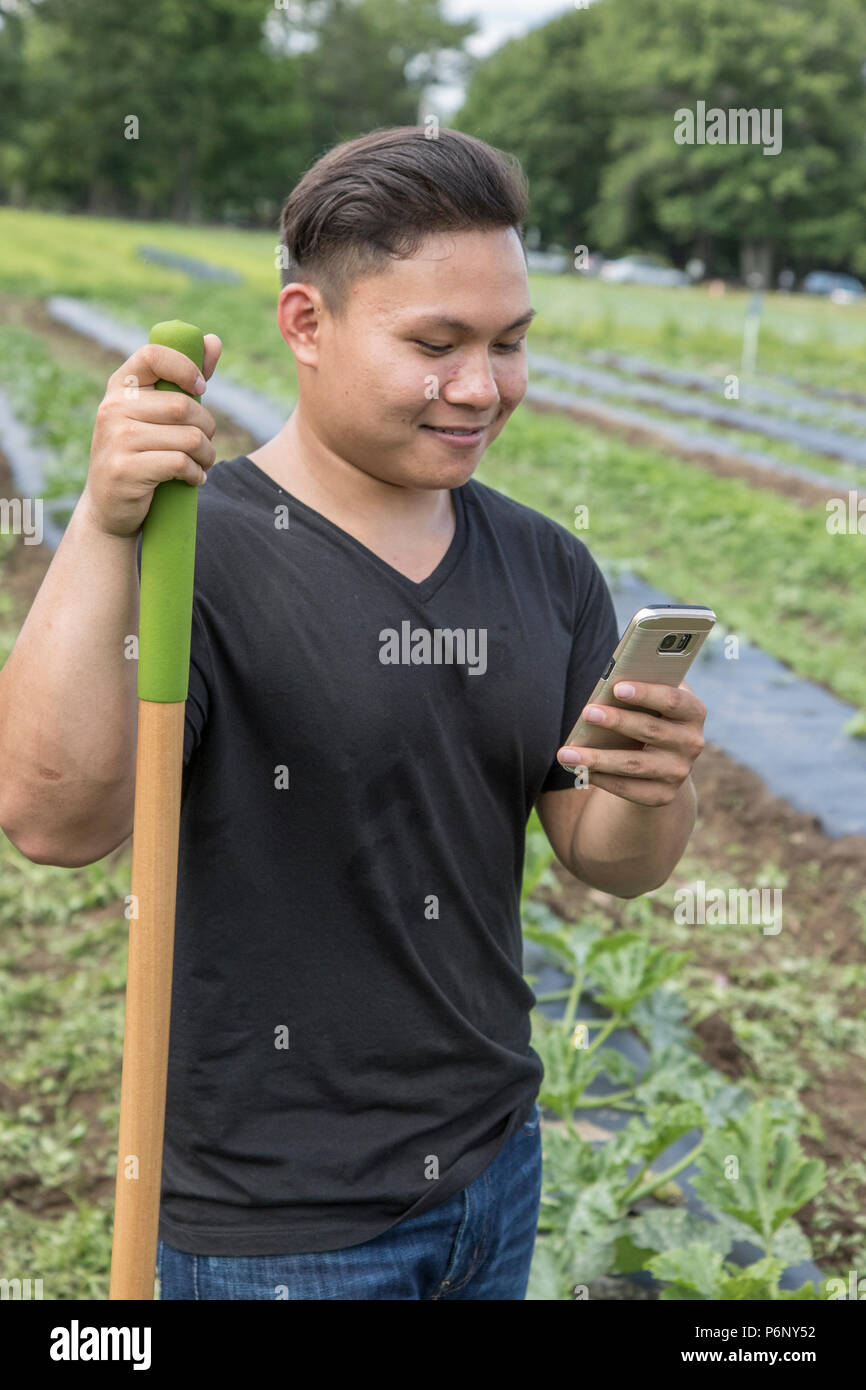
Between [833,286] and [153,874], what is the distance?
48987 mm

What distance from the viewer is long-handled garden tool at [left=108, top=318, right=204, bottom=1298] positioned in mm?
1209

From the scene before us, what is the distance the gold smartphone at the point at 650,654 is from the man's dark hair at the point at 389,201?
483mm

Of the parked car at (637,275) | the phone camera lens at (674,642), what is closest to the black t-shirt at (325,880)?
the phone camera lens at (674,642)

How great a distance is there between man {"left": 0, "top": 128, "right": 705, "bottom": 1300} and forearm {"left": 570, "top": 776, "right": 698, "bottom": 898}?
19 millimetres

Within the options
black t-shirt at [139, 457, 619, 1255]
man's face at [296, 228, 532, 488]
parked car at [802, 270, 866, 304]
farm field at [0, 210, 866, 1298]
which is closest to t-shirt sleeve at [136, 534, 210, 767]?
black t-shirt at [139, 457, 619, 1255]

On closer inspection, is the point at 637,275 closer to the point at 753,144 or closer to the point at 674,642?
the point at 753,144

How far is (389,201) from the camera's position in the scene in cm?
149

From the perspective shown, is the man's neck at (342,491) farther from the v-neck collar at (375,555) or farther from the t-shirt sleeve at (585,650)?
the t-shirt sleeve at (585,650)

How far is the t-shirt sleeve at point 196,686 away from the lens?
1.42m

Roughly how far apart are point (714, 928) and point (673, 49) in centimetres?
5231

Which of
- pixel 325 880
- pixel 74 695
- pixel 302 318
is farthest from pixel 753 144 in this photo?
pixel 74 695

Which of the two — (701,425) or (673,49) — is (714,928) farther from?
(673,49)

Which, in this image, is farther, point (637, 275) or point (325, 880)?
point (637, 275)
